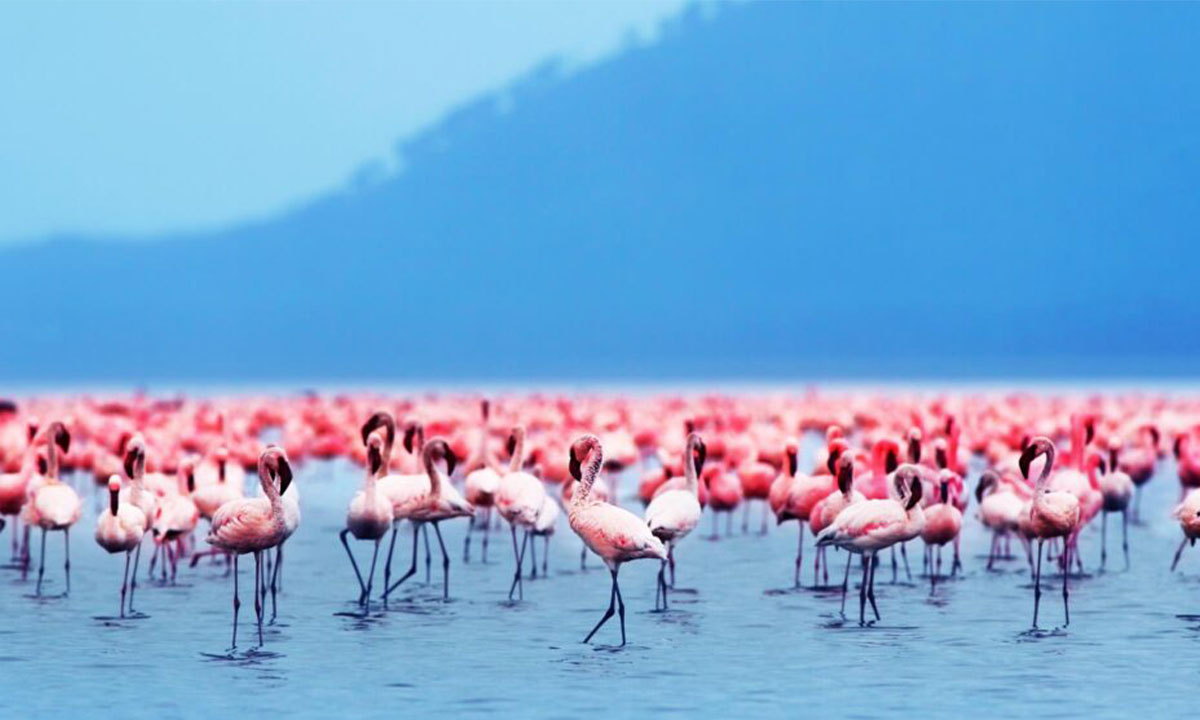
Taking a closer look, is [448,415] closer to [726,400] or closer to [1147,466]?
[726,400]

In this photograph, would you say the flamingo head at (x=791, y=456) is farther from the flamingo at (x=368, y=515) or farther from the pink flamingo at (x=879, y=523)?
the flamingo at (x=368, y=515)

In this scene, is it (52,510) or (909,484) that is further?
(52,510)

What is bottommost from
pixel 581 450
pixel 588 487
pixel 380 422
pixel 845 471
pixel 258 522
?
pixel 258 522

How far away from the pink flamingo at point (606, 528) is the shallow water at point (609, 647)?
50cm

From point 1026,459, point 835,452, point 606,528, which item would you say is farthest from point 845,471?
point 606,528

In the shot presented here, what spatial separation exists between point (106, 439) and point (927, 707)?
42.0 feet

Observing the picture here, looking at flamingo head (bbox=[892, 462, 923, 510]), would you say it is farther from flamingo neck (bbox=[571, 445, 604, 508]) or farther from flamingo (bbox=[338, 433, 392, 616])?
flamingo (bbox=[338, 433, 392, 616])

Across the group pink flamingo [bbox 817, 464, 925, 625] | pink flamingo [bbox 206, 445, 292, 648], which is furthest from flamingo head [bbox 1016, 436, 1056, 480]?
pink flamingo [bbox 206, 445, 292, 648]

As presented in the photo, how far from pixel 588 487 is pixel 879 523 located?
1.90 metres

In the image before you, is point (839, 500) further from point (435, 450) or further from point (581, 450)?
point (435, 450)

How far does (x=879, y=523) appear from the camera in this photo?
42.2 ft

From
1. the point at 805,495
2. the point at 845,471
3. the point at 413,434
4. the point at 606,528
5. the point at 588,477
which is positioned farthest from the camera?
the point at 413,434

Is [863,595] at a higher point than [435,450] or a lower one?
lower

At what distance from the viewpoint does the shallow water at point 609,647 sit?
409 inches
